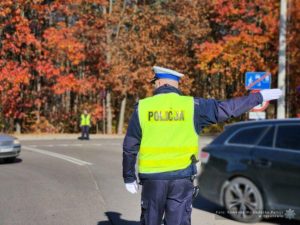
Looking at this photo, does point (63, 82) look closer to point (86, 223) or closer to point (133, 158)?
point (86, 223)

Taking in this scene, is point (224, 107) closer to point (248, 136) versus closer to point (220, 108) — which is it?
point (220, 108)

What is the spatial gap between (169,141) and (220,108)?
0.51 metres

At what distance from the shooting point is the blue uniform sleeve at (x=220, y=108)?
4.25 m

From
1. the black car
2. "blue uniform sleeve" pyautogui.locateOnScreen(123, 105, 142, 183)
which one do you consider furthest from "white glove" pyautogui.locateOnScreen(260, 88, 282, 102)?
the black car

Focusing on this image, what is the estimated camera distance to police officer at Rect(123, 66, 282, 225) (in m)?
4.23

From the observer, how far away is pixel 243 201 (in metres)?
7.14

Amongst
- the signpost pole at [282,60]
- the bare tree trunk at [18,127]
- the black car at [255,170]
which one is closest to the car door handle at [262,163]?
the black car at [255,170]

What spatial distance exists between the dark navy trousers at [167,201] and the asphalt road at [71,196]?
2994 mm

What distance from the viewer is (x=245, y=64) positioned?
102 feet

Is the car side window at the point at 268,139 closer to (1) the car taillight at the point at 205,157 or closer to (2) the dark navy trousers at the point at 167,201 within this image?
(1) the car taillight at the point at 205,157

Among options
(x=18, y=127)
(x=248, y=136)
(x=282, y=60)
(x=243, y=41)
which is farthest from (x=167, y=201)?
(x=18, y=127)

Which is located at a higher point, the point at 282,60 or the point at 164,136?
the point at 282,60

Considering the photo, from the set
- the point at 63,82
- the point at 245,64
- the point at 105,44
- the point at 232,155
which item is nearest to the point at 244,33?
the point at 245,64

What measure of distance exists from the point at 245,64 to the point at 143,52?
22.2 ft
